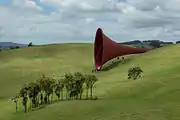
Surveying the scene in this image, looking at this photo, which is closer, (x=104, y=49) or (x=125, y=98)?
(x=125, y=98)

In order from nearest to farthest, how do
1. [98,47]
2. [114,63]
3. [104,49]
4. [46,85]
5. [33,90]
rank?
[33,90] < [46,85] < [104,49] < [98,47] < [114,63]

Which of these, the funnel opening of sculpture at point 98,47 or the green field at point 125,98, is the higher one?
the funnel opening of sculpture at point 98,47

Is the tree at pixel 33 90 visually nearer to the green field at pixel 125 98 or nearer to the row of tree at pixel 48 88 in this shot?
the row of tree at pixel 48 88

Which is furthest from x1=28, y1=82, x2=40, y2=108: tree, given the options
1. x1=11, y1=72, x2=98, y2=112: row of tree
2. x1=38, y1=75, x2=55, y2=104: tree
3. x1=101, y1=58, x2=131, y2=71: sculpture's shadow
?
x1=101, y1=58, x2=131, y2=71: sculpture's shadow

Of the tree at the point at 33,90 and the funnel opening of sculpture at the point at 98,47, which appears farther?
the funnel opening of sculpture at the point at 98,47

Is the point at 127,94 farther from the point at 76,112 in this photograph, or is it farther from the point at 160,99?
the point at 76,112

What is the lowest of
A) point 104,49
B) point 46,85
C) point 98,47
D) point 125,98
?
point 125,98

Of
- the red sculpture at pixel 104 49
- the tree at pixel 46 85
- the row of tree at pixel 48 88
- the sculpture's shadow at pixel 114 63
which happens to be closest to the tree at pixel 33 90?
the row of tree at pixel 48 88

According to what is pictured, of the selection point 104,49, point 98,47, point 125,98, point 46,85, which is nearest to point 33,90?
point 46,85

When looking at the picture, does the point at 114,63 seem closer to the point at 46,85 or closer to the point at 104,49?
the point at 104,49

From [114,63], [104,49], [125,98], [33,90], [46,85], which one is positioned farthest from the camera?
[114,63]

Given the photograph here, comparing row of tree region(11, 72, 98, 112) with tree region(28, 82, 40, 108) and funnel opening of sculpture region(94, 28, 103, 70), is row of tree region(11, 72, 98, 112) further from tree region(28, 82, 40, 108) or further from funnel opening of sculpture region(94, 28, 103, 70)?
funnel opening of sculpture region(94, 28, 103, 70)

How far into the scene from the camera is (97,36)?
5118 inches

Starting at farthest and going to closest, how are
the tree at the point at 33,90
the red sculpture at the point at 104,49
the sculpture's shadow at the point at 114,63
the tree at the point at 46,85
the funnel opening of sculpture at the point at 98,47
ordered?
the sculpture's shadow at the point at 114,63
the funnel opening of sculpture at the point at 98,47
the red sculpture at the point at 104,49
the tree at the point at 46,85
the tree at the point at 33,90
